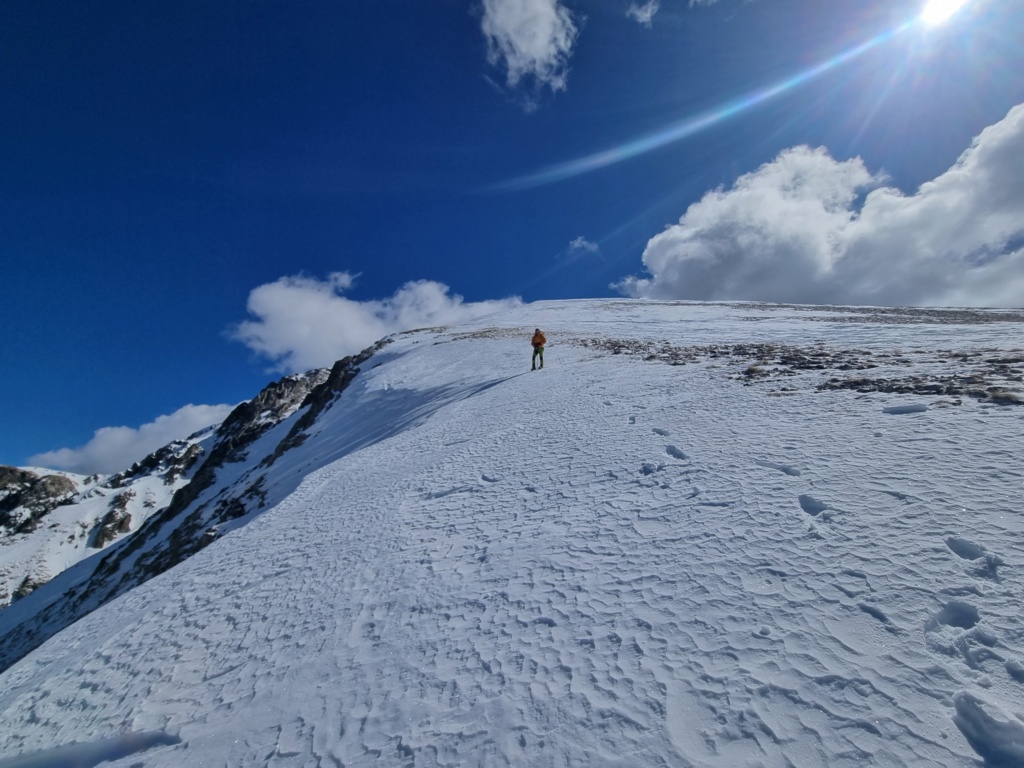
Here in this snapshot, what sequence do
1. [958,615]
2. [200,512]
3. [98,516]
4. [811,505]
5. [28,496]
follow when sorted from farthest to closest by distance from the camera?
[28,496] < [98,516] < [200,512] < [811,505] < [958,615]

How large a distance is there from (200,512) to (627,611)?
42725 millimetres

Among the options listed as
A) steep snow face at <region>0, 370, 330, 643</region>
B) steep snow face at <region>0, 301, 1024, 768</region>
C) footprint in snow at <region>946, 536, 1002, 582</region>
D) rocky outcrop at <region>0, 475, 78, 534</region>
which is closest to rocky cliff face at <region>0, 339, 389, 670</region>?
steep snow face at <region>0, 370, 330, 643</region>

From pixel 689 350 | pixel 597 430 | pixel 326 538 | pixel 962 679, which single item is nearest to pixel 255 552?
pixel 326 538

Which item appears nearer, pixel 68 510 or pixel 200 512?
pixel 200 512

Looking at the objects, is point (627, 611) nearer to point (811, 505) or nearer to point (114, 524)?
point (811, 505)

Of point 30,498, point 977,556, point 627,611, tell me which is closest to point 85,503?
point 30,498

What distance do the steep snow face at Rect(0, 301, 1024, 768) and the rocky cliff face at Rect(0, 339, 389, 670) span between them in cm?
782

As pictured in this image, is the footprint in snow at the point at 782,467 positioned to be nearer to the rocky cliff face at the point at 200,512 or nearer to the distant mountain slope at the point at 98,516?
the rocky cliff face at the point at 200,512

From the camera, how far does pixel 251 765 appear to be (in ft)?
12.6

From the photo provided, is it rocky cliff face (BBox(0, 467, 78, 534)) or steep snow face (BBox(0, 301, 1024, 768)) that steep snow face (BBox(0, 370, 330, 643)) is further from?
steep snow face (BBox(0, 301, 1024, 768))

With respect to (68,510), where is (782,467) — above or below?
below

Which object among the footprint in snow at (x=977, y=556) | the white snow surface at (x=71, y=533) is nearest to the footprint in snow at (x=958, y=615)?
the footprint in snow at (x=977, y=556)

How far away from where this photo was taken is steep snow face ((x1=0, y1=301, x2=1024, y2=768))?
321 centimetres

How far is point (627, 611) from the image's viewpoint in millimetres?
4383
